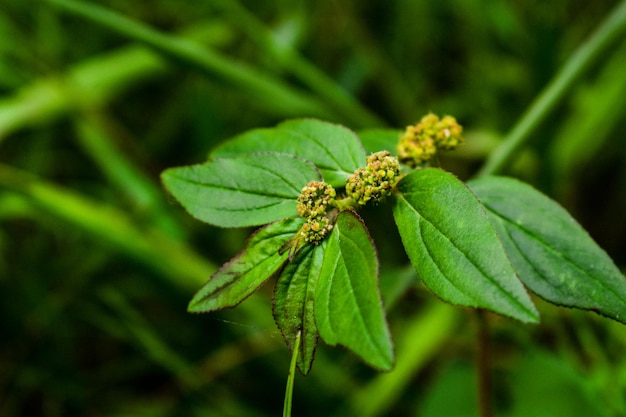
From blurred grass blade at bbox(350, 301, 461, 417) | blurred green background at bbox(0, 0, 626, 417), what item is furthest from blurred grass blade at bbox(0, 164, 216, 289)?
blurred grass blade at bbox(350, 301, 461, 417)

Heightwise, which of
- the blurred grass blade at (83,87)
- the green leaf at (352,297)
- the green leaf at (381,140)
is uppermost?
the blurred grass blade at (83,87)

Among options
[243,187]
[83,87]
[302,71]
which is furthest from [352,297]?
[83,87]

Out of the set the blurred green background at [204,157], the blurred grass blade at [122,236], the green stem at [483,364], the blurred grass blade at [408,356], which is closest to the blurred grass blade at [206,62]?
the blurred green background at [204,157]

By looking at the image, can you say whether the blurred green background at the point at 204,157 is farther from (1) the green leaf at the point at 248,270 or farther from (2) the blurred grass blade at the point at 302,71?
(1) the green leaf at the point at 248,270

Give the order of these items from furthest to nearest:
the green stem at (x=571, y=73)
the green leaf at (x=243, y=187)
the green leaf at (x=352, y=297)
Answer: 1. the green stem at (x=571, y=73)
2. the green leaf at (x=243, y=187)
3. the green leaf at (x=352, y=297)

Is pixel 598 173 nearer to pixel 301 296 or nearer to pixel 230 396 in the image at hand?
pixel 230 396

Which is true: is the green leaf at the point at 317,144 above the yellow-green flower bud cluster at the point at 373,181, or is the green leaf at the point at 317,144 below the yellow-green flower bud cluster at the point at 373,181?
above
